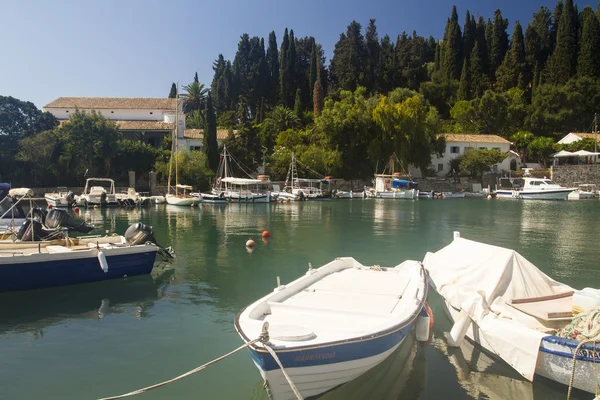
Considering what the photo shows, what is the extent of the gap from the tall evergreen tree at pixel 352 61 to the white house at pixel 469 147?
19252 millimetres

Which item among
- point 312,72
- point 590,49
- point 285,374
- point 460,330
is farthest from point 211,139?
point 590,49

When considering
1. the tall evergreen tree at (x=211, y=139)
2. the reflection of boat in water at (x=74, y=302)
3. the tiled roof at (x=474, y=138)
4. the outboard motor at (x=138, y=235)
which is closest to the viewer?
the reflection of boat in water at (x=74, y=302)

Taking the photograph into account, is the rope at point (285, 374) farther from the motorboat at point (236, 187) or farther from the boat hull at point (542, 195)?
the boat hull at point (542, 195)

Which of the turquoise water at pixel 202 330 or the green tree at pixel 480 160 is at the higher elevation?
the green tree at pixel 480 160

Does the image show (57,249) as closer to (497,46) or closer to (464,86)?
(464,86)

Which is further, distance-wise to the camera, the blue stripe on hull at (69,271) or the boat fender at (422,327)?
the blue stripe on hull at (69,271)

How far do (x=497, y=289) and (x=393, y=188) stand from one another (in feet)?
181

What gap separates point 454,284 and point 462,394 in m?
3.53

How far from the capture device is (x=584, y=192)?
63812mm

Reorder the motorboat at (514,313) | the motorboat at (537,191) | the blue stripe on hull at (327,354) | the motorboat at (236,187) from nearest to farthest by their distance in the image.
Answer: the blue stripe on hull at (327,354) < the motorboat at (514,313) < the motorboat at (236,187) < the motorboat at (537,191)

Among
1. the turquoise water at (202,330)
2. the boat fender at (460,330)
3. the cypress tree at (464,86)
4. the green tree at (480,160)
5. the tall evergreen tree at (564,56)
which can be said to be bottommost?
the turquoise water at (202,330)

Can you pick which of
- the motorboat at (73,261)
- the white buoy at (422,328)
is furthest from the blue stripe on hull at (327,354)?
the motorboat at (73,261)

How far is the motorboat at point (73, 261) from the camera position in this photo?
1355cm

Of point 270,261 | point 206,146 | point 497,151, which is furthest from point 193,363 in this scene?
point 497,151
